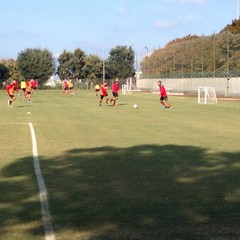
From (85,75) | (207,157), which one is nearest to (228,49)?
(207,157)

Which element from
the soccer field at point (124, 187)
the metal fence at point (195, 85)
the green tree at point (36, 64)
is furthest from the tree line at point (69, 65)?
the soccer field at point (124, 187)

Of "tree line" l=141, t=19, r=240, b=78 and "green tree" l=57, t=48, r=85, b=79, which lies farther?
"green tree" l=57, t=48, r=85, b=79

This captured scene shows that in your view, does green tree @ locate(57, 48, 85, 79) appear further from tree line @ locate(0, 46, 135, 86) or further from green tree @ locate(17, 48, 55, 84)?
green tree @ locate(17, 48, 55, 84)

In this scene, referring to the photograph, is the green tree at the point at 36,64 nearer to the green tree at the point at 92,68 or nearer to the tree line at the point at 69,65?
the tree line at the point at 69,65

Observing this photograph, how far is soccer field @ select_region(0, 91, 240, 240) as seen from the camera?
6074mm

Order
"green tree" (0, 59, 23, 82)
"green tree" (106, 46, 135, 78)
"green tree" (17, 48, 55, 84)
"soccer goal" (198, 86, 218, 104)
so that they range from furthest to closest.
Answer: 1. "green tree" (106, 46, 135, 78)
2. "green tree" (0, 59, 23, 82)
3. "green tree" (17, 48, 55, 84)
4. "soccer goal" (198, 86, 218, 104)

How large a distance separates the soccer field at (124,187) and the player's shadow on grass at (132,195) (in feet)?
0.04

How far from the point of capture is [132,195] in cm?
782

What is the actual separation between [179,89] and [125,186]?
63.2 m

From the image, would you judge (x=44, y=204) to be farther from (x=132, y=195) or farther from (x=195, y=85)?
(x=195, y=85)

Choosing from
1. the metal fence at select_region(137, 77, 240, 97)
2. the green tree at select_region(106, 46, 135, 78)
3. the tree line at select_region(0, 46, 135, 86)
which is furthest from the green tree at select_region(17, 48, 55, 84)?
the metal fence at select_region(137, 77, 240, 97)

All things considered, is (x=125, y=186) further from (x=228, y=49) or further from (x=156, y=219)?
(x=228, y=49)

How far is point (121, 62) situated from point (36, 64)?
20896mm

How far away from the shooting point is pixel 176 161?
11.1 meters
